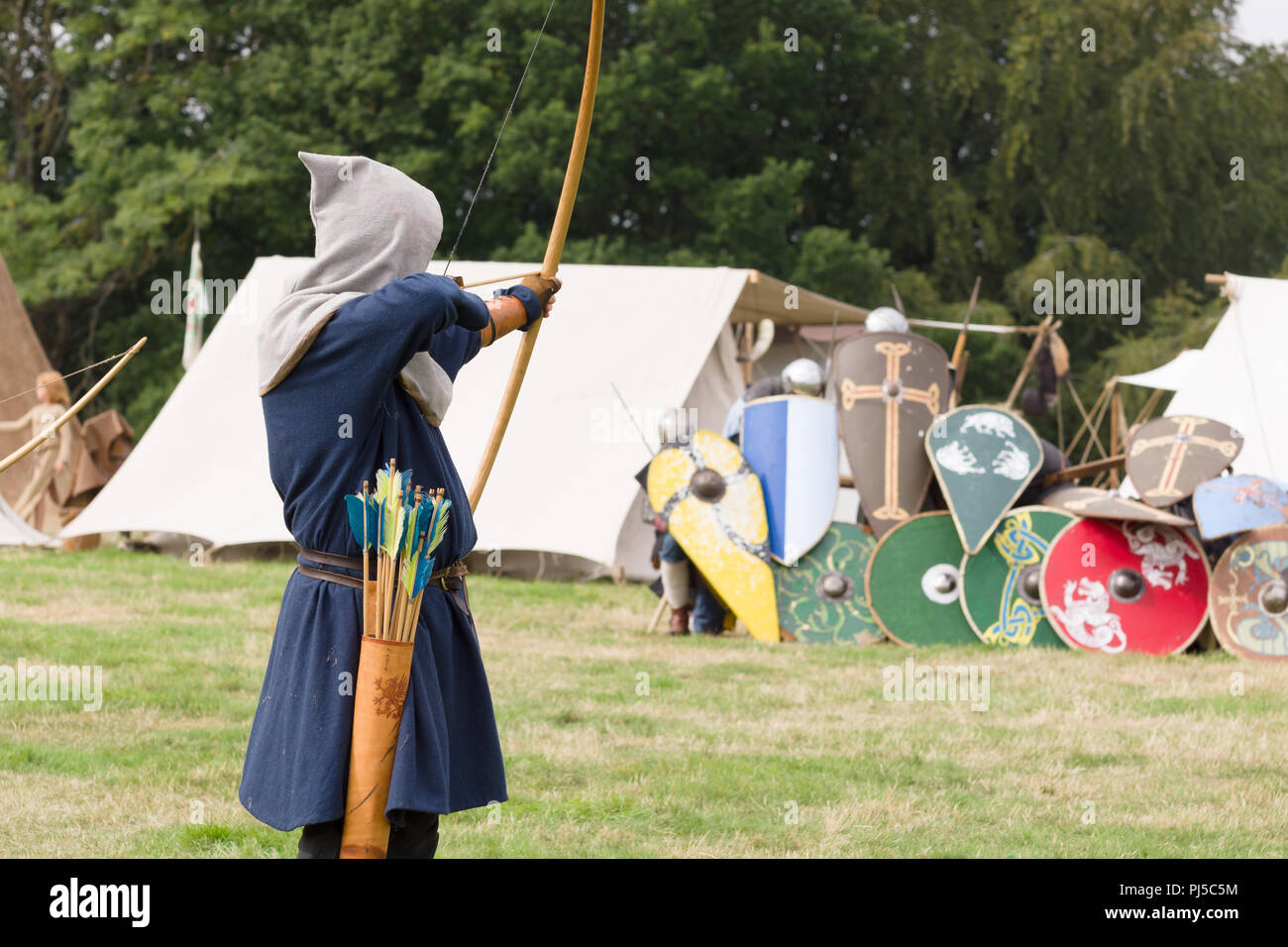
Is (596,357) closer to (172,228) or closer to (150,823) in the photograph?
(150,823)

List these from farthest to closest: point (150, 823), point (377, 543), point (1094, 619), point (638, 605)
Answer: point (638, 605)
point (1094, 619)
point (150, 823)
point (377, 543)

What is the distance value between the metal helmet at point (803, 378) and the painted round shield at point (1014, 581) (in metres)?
1.03

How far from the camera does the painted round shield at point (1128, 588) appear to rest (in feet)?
18.4

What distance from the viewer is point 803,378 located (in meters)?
6.27

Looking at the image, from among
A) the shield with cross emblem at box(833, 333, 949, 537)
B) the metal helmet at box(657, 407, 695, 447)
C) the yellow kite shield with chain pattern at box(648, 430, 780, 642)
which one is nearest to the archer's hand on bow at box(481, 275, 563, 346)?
the yellow kite shield with chain pattern at box(648, 430, 780, 642)

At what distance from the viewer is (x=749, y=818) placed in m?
3.22

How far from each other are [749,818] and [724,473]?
3.02m

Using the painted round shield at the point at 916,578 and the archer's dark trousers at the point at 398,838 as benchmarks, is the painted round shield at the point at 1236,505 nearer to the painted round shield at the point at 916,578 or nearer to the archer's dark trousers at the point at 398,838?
the painted round shield at the point at 916,578

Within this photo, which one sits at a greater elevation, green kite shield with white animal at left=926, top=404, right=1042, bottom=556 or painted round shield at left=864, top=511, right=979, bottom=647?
green kite shield with white animal at left=926, top=404, right=1042, bottom=556

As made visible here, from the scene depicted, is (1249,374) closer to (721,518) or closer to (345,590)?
(721,518)

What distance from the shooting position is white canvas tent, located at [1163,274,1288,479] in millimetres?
7781

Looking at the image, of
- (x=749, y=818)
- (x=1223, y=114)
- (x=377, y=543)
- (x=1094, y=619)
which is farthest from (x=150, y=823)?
(x=1223, y=114)

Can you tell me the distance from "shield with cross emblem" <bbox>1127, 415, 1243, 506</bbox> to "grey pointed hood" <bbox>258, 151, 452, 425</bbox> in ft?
14.3

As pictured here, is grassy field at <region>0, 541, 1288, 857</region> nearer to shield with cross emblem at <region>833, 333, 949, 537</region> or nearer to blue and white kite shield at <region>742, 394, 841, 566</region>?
blue and white kite shield at <region>742, 394, 841, 566</region>
